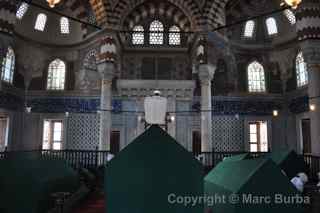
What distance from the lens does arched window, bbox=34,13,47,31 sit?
1454 centimetres

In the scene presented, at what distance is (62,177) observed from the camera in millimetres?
4543

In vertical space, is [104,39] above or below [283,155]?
above

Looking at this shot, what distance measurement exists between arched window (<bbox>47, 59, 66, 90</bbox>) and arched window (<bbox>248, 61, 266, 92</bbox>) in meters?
8.94

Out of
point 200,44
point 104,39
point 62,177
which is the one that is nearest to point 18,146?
point 104,39

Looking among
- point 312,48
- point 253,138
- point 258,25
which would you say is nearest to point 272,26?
point 258,25

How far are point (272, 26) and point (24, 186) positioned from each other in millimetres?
14197

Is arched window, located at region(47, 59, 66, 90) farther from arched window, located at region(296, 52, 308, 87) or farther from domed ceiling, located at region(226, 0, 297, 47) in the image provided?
arched window, located at region(296, 52, 308, 87)

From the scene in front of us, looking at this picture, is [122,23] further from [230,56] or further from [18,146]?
[18,146]

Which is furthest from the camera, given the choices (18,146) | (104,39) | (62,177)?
(18,146)

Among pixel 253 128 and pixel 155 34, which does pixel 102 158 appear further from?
pixel 253 128

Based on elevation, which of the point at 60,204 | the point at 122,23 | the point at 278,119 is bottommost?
the point at 60,204

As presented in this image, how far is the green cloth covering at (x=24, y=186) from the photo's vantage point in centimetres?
346

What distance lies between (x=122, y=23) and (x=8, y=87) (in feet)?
18.2

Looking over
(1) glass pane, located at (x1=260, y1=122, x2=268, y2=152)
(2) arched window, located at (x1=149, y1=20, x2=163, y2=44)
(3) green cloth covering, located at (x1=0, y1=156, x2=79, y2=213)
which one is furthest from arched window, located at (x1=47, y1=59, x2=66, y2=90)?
(3) green cloth covering, located at (x1=0, y1=156, x2=79, y2=213)
